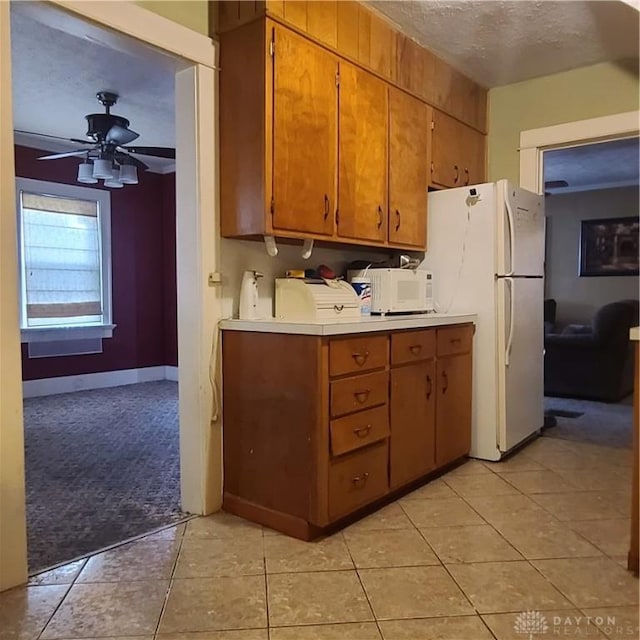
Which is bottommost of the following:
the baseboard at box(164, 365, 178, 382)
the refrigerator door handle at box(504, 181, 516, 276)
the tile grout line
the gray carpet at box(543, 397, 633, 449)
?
the tile grout line

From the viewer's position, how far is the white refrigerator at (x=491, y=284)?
3170mm

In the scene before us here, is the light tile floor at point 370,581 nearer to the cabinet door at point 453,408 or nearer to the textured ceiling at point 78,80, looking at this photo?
the cabinet door at point 453,408

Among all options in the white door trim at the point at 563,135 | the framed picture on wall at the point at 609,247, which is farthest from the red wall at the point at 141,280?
the framed picture on wall at the point at 609,247

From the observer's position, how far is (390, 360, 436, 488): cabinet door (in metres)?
2.56

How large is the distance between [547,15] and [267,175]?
1739 millimetres

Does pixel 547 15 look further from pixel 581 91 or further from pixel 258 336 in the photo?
pixel 258 336

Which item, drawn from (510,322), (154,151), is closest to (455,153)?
(510,322)

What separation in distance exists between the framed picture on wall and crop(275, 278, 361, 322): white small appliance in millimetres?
5568

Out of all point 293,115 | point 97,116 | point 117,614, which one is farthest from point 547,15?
point 117,614

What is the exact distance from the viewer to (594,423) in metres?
4.14

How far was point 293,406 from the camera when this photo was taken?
2.25m

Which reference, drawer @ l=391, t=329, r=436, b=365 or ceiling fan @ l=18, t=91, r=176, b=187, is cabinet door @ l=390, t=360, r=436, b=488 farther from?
ceiling fan @ l=18, t=91, r=176, b=187

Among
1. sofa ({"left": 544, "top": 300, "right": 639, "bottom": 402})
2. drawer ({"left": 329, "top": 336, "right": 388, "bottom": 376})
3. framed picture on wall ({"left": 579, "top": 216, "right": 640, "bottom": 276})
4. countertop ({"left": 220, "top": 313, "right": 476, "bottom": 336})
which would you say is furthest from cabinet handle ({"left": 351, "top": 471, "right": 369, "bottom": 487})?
framed picture on wall ({"left": 579, "top": 216, "right": 640, "bottom": 276})

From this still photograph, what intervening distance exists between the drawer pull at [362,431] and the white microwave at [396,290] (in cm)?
70
